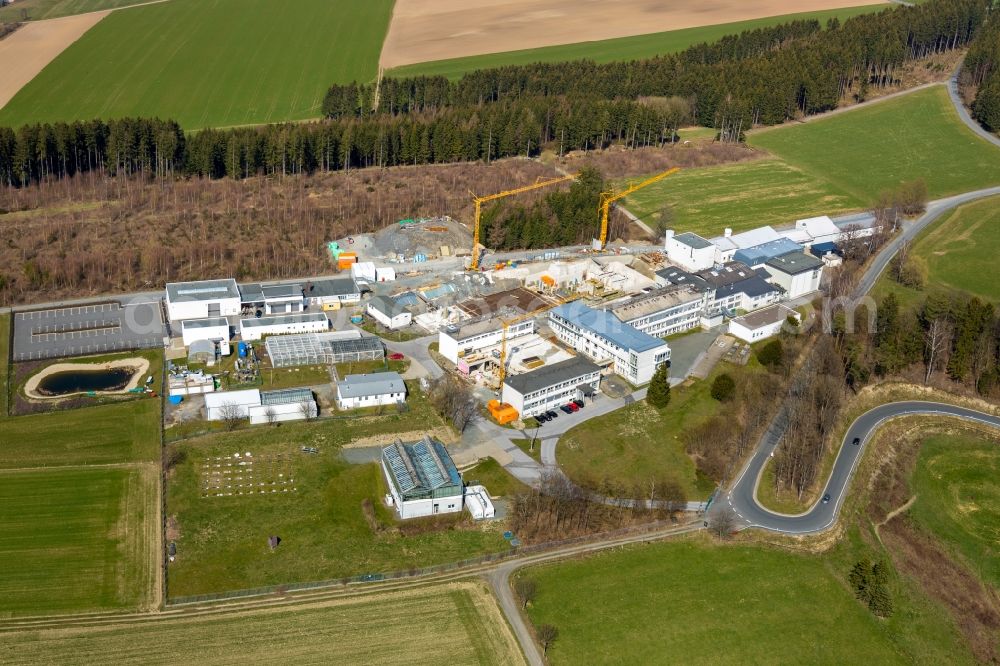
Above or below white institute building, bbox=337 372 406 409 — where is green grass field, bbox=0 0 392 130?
above

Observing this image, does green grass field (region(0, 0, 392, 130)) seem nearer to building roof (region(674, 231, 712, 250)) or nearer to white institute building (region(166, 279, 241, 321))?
white institute building (region(166, 279, 241, 321))

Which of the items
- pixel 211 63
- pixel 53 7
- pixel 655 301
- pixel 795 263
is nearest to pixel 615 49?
pixel 211 63

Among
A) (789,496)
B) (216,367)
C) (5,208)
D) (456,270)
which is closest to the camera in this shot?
(789,496)

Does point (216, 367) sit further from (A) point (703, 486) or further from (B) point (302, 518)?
(A) point (703, 486)

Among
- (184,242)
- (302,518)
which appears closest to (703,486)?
(302,518)

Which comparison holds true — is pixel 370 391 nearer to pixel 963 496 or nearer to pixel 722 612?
pixel 722 612

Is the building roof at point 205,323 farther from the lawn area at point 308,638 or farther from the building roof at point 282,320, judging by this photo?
the lawn area at point 308,638

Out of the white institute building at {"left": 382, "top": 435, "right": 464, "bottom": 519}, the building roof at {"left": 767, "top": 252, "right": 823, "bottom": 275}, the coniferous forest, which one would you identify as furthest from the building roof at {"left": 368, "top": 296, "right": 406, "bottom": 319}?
the coniferous forest
